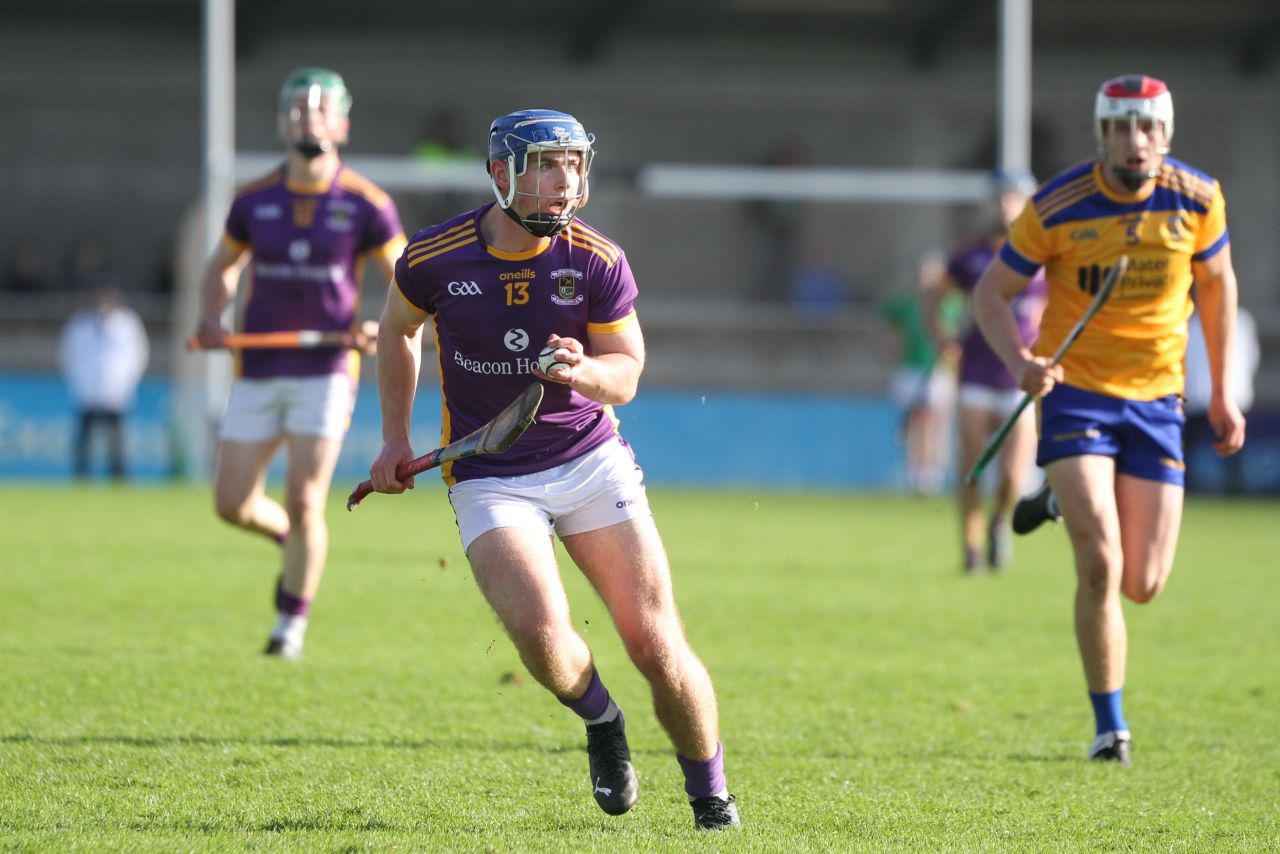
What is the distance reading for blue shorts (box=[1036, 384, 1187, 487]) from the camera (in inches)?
248

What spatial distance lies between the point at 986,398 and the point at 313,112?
5231mm

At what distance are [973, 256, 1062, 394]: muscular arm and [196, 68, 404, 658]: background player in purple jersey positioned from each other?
2.84m

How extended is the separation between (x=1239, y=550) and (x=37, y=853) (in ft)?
36.1

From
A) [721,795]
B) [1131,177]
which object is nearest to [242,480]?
[721,795]

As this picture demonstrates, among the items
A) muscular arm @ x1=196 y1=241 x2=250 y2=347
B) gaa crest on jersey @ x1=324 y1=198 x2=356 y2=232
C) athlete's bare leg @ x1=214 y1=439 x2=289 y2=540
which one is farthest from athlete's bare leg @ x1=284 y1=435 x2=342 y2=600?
gaa crest on jersey @ x1=324 y1=198 x2=356 y2=232

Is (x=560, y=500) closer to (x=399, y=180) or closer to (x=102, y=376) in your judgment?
(x=399, y=180)

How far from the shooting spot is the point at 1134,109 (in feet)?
20.1

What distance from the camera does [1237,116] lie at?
91.7 feet

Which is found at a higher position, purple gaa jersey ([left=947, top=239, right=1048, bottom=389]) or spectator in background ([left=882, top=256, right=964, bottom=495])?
purple gaa jersey ([left=947, top=239, right=1048, bottom=389])

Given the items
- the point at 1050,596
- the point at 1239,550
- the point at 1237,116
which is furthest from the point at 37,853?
the point at 1237,116

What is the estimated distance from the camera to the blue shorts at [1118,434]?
629 cm

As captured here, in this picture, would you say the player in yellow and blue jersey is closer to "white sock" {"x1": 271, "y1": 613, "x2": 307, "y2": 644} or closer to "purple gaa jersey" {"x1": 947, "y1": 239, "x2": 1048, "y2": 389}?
"white sock" {"x1": 271, "y1": 613, "x2": 307, "y2": 644}

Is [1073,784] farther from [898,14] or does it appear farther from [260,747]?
[898,14]

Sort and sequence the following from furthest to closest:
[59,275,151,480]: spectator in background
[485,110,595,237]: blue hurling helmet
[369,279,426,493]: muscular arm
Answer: [59,275,151,480]: spectator in background, [369,279,426,493]: muscular arm, [485,110,595,237]: blue hurling helmet
